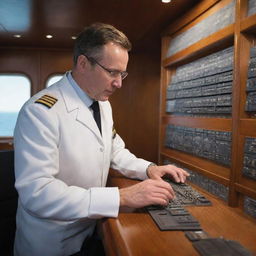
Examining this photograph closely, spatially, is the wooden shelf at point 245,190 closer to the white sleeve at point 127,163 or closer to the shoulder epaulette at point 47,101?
the white sleeve at point 127,163

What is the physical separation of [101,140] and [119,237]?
2.12 ft

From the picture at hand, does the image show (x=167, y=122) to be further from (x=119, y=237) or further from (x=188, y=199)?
(x=119, y=237)

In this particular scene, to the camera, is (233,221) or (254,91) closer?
(233,221)

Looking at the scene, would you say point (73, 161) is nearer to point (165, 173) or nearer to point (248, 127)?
point (165, 173)

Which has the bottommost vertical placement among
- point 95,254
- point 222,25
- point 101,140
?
point 95,254

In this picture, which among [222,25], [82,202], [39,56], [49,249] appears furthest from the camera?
[39,56]

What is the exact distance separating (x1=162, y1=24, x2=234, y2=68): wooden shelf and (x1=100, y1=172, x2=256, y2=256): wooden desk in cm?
116

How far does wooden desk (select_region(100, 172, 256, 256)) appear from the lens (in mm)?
1111

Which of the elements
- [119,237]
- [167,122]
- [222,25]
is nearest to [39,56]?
[167,122]

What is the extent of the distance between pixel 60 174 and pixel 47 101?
39 centimetres

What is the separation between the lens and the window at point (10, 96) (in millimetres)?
5113

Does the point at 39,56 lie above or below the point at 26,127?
above

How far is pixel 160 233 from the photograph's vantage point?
125cm

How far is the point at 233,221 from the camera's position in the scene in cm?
146
